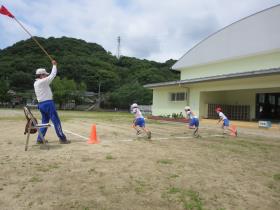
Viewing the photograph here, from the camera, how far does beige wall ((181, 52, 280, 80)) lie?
1880 cm

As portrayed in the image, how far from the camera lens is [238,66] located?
21047mm

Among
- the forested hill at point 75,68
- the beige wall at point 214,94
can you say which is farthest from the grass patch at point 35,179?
the forested hill at point 75,68

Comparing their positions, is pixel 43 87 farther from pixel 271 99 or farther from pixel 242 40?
pixel 242 40

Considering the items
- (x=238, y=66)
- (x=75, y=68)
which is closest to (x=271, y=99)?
(x=238, y=66)

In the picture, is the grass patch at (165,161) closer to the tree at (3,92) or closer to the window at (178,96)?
the window at (178,96)

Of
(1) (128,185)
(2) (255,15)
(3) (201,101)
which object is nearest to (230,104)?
(3) (201,101)

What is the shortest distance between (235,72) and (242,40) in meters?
2.42

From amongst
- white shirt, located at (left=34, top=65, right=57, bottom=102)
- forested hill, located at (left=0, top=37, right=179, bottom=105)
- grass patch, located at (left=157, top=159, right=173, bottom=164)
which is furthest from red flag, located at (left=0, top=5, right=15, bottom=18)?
forested hill, located at (left=0, top=37, right=179, bottom=105)

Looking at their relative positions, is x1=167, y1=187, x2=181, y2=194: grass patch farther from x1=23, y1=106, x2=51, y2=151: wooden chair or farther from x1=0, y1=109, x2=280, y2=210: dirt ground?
x1=23, y1=106, x2=51, y2=151: wooden chair

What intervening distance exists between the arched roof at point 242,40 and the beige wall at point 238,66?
361 mm

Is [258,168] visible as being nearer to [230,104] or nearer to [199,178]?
[199,178]

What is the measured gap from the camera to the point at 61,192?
3.70 meters

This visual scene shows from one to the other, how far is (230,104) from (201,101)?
9.24 feet

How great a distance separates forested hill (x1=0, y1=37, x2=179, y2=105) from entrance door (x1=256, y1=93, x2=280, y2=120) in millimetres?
37542
